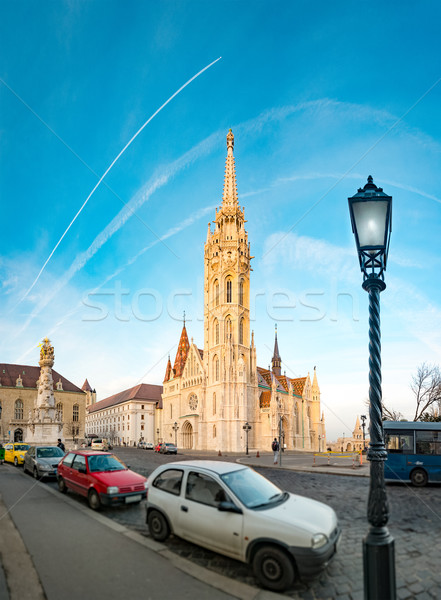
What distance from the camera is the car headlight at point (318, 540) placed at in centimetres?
582

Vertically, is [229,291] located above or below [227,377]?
above

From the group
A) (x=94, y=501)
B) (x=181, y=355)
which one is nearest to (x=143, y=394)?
(x=181, y=355)

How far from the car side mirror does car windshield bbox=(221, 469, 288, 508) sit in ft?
0.62

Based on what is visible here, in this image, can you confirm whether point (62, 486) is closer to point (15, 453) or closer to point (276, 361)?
point (15, 453)

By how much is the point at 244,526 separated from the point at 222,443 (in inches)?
2191

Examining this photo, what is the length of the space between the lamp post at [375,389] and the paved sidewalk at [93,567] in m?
1.62

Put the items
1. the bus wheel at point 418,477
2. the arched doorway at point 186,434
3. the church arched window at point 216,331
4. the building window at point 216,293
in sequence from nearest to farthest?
the bus wheel at point 418,477
the church arched window at point 216,331
the arched doorway at point 186,434
the building window at point 216,293

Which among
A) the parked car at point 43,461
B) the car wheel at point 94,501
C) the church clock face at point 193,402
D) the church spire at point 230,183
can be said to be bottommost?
the church clock face at point 193,402

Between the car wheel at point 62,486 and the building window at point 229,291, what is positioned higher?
the building window at point 229,291

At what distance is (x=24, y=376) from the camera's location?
81500 mm

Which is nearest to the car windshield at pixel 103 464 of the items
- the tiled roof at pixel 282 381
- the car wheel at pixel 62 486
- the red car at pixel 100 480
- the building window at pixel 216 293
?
the red car at pixel 100 480

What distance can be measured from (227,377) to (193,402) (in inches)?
369

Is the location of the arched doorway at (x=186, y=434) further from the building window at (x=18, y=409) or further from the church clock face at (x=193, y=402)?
the building window at (x=18, y=409)

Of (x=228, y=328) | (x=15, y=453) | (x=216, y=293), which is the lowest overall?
(x=15, y=453)
